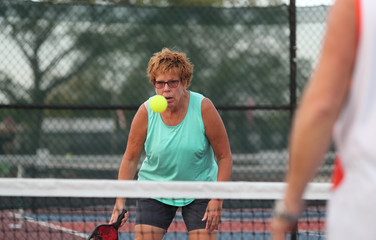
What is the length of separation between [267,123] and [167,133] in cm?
351

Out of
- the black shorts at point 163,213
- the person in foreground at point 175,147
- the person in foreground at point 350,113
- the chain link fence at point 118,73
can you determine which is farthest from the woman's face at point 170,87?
the chain link fence at point 118,73

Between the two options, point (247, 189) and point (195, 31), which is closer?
point (247, 189)

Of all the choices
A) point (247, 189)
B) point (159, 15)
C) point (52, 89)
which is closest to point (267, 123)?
point (159, 15)

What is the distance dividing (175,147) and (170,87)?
37 cm

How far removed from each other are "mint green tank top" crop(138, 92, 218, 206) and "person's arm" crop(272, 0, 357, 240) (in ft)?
7.05

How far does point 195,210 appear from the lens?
354cm

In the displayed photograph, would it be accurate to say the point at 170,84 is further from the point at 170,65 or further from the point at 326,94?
the point at 326,94

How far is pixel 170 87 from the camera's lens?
3580mm

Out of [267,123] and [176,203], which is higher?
[267,123]

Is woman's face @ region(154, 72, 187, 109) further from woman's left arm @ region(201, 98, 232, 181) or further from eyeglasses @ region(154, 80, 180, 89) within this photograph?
woman's left arm @ region(201, 98, 232, 181)

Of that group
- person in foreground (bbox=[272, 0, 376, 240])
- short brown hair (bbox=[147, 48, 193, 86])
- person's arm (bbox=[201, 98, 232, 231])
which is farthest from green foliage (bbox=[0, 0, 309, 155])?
person in foreground (bbox=[272, 0, 376, 240])

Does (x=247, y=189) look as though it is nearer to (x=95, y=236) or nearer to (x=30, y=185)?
(x=95, y=236)

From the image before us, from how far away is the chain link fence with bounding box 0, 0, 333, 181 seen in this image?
6762mm

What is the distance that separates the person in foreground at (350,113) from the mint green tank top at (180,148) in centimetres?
214
